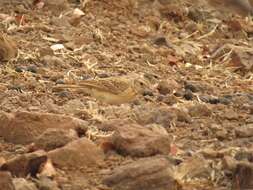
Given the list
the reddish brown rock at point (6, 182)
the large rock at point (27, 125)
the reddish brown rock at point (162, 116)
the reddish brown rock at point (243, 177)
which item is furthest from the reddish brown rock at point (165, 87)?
the reddish brown rock at point (6, 182)

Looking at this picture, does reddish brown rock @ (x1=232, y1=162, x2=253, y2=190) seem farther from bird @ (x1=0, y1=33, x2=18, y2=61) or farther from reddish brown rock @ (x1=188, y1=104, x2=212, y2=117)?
bird @ (x1=0, y1=33, x2=18, y2=61)

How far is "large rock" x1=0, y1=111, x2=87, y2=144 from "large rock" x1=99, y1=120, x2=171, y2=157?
0.38 metres

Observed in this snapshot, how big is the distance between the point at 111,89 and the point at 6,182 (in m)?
2.16

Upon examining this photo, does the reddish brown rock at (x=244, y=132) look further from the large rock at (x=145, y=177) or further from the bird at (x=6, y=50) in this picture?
the bird at (x=6, y=50)

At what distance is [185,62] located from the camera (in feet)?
26.6

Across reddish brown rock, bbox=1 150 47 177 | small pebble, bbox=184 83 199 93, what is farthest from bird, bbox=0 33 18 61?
reddish brown rock, bbox=1 150 47 177

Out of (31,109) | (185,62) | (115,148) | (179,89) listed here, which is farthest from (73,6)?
(115,148)

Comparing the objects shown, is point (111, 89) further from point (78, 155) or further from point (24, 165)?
point (24, 165)

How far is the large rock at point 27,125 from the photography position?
4.73 m

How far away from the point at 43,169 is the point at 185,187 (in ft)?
2.38

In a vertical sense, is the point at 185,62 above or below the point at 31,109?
below

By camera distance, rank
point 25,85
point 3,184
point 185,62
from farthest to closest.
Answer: point 185,62
point 25,85
point 3,184

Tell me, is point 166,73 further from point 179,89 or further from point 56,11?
point 56,11

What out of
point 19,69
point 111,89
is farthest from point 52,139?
point 19,69
